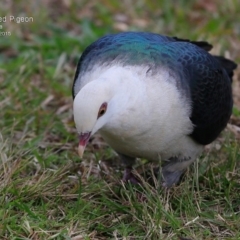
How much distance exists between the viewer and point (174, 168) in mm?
4879

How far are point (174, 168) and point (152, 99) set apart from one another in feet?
2.67

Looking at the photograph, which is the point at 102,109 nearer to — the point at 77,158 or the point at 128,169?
the point at 128,169

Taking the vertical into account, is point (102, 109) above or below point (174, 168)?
above

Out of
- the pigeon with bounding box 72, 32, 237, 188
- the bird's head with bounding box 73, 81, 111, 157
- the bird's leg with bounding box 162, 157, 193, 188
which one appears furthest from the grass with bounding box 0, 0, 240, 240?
the bird's head with bounding box 73, 81, 111, 157

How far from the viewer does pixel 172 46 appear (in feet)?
15.5

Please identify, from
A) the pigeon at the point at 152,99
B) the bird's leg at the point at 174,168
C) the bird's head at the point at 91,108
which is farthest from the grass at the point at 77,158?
the bird's head at the point at 91,108

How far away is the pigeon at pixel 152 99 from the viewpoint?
13.1 feet

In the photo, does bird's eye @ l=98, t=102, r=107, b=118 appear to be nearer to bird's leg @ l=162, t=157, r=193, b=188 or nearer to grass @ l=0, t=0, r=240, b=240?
grass @ l=0, t=0, r=240, b=240

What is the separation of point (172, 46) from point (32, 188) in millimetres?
1263

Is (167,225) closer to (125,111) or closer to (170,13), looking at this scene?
(125,111)

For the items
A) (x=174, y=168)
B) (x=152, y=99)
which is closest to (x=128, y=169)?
(x=174, y=168)

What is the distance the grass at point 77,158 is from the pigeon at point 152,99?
231 millimetres

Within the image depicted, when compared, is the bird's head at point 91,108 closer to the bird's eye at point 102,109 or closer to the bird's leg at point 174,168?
the bird's eye at point 102,109

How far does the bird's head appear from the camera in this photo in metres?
3.87
